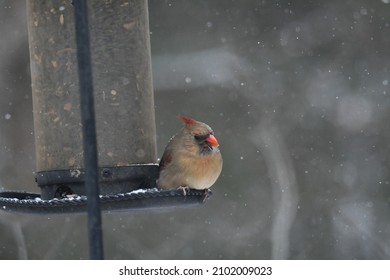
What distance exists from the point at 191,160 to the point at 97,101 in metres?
0.43

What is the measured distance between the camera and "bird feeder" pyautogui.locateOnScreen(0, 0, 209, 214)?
11.6 feet

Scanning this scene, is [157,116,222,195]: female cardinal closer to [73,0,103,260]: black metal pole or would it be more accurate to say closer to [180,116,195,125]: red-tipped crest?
[180,116,195,125]: red-tipped crest

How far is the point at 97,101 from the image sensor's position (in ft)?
11.7

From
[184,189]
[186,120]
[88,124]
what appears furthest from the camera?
[186,120]

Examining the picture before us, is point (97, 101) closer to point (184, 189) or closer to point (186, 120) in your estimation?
point (186, 120)

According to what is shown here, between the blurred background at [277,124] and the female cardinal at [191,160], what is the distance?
13.5 ft

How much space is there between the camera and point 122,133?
3.60 metres

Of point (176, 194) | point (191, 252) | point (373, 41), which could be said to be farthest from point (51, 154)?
point (373, 41)

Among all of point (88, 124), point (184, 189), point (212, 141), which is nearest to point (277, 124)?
point (212, 141)

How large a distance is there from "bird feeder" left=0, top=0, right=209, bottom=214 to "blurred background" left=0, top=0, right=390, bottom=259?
4061 mm

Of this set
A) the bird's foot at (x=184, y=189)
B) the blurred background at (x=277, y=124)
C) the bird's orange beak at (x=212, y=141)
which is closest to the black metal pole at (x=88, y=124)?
the bird's foot at (x=184, y=189)

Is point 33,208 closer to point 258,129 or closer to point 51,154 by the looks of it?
point 51,154

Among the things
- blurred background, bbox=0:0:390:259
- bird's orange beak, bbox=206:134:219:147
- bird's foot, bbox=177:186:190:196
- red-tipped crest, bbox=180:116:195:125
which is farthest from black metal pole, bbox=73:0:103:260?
blurred background, bbox=0:0:390:259

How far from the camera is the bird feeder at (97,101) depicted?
3.54 metres
